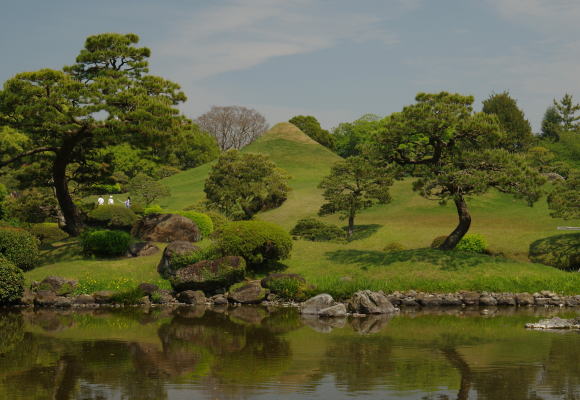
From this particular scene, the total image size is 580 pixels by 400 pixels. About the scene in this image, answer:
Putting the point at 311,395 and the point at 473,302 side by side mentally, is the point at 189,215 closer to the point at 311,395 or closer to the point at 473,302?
the point at 473,302

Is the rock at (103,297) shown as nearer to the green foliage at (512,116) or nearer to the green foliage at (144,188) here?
the green foliage at (144,188)

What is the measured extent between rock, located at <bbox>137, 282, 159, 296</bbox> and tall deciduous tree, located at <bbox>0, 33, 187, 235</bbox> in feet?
28.3

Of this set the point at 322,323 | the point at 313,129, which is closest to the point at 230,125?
the point at 313,129

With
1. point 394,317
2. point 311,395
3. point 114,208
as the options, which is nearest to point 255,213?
point 114,208

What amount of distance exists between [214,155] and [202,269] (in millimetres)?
98993

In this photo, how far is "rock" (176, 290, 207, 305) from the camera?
28625mm

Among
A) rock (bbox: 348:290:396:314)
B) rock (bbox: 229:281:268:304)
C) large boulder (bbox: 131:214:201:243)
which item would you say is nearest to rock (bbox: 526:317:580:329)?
rock (bbox: 348:290:396:314)

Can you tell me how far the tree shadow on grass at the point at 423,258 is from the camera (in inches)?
1228

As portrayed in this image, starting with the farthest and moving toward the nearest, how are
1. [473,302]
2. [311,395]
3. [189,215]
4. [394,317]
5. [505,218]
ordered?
[505,218], [189,215], [473,302], [394,317], [311,395]

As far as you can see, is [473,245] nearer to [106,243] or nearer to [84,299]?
[106,243]

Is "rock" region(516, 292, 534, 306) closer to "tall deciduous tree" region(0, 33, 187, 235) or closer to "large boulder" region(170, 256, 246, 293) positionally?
"large boulder" region(170, 256, 246, 293)

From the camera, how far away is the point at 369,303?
26.0 m

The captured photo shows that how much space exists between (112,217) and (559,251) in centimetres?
2717

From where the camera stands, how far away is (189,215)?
39.6 m
